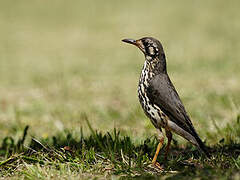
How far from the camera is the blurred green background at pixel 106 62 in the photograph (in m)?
7.68

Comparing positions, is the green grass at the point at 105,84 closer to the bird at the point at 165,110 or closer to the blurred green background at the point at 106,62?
the blurred green background at the point at 106,62

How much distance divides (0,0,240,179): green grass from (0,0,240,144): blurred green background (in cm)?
3

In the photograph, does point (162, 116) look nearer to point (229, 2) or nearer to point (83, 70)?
point (83, 70)

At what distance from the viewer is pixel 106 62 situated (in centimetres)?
1450

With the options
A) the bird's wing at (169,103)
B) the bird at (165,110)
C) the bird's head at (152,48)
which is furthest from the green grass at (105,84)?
the bird's head at (152,48)

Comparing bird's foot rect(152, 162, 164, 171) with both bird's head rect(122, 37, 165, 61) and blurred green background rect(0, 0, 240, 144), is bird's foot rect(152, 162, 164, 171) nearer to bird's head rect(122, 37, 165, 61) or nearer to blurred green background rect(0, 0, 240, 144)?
blurred green background rect(0, 0, 240, 144)

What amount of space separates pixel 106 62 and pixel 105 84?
12.3 ft

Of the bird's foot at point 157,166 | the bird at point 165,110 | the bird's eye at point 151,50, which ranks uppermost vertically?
the bird's eye at point 151,50

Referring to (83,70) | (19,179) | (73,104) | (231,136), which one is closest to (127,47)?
(83,70)

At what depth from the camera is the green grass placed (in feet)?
13.8

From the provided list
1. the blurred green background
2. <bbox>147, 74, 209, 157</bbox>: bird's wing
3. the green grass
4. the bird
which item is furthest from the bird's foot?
the blurred green background

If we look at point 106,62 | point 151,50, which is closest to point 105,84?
point 106,62

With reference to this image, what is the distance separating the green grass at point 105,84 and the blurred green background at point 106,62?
3 cm

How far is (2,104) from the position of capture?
366 inches
